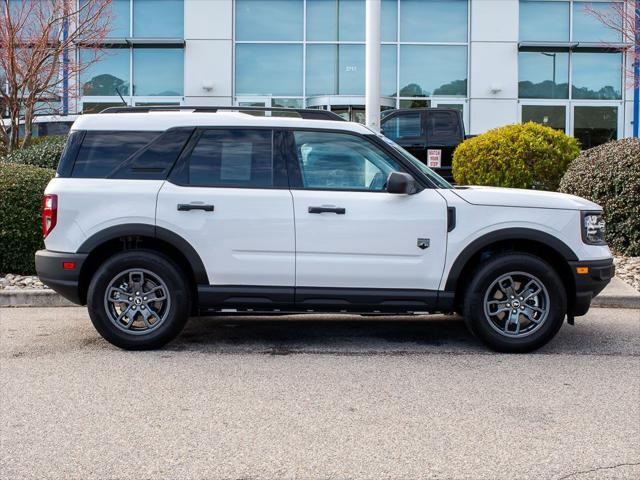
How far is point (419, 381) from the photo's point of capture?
5758 millimetres

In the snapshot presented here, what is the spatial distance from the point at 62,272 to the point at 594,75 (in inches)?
755

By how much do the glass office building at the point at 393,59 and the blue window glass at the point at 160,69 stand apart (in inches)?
1.1

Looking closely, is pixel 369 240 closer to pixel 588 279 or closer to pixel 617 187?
pixel 588 279

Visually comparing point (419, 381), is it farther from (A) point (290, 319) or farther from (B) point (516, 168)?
(B) point (516, 168)

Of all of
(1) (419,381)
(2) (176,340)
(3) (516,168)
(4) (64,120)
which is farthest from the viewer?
(4) (64,120)

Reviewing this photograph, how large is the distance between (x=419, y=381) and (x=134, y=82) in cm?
1801

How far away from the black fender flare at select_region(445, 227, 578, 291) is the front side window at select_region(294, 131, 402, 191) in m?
0.85

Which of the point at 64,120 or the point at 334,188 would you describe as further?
the point at 64,120

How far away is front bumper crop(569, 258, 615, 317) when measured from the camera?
6535mm

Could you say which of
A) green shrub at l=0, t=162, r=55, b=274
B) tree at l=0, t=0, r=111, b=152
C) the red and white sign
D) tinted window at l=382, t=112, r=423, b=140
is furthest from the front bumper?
tinted window at l=382, t=112, r=423, b=140

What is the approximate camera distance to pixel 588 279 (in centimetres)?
654

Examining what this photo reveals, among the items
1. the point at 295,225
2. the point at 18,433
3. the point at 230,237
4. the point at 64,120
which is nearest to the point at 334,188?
the point at 295,225

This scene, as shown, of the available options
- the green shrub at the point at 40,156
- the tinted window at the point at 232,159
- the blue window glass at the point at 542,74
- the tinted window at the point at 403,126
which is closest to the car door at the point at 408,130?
the tinted window at the point at 403,126

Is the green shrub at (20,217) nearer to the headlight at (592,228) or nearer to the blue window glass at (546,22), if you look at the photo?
the headlight at (592,228)
